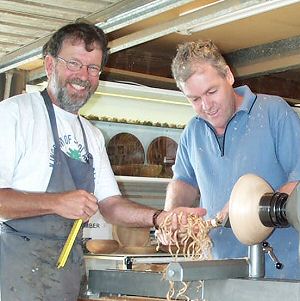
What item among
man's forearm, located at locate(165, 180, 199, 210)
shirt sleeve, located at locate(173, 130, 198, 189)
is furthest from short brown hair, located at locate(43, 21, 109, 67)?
man's forearm, located at locate(165, 180, 199, 210)

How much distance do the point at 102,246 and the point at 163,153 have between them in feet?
3.31

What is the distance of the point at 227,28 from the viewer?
4316mm

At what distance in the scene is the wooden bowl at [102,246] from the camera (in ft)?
14.0

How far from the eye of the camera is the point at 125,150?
4.82m

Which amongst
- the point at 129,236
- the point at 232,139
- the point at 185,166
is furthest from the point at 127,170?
the point at 232,139

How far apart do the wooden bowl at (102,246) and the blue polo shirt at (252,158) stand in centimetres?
156

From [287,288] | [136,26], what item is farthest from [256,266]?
[136,26]

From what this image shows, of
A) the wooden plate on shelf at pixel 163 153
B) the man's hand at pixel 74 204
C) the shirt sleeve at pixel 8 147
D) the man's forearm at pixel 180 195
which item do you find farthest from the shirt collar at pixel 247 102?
the wooden plate on shelf at pixel 163 153

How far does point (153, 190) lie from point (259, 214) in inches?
139

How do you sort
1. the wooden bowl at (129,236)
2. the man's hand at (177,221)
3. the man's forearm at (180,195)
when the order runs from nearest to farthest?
the man's hand at (177,221) < the man's forearm at (180,195) < the wooden bowl at (129,236)

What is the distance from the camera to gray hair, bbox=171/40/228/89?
106 inches

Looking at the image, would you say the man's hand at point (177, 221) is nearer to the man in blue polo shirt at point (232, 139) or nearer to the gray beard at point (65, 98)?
the man in blue polo shirt at point (232, 139)

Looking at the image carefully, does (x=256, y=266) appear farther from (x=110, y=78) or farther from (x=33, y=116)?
(x=110, y=78)

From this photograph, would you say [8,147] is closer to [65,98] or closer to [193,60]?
[65,98]
